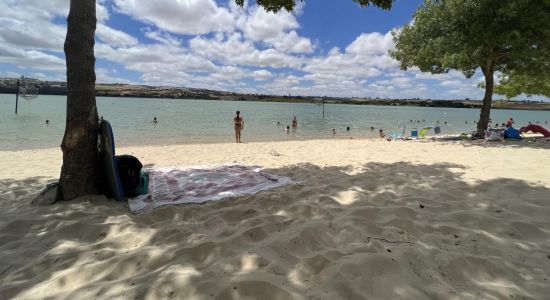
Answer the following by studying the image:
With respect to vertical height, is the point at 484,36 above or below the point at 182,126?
above

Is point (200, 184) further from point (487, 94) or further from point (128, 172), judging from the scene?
point (487, 94)

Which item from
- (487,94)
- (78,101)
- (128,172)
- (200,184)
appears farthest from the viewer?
(487,94)

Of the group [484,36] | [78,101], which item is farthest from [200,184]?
[484,36]

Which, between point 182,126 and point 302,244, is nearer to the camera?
point 302,244

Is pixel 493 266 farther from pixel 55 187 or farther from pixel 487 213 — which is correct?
pixel 55 187

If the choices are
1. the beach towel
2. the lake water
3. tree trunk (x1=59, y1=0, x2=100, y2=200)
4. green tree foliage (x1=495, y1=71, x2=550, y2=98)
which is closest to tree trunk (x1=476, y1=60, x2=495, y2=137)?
green tree foliage (x1=495, y1=71, x2=550, y2=98)

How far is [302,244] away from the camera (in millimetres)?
2877

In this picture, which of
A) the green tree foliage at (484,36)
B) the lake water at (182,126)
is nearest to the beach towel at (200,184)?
the green tree foliage at (484,36)

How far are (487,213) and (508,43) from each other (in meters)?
11.6

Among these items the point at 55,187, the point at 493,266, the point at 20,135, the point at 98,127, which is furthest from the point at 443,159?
the point at 20,135

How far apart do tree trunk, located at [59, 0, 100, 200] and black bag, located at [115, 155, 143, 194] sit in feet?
1.42

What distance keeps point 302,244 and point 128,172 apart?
132 inches

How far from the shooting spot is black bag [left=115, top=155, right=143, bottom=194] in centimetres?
474

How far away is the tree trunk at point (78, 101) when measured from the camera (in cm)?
431
